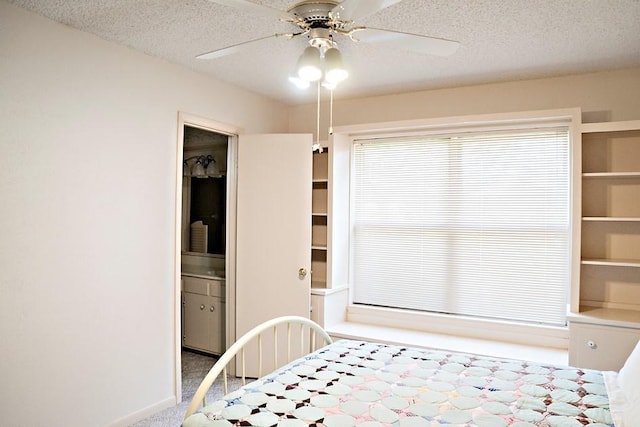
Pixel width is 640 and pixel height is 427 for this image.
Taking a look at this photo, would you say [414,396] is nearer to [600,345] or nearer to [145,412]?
[600,345]

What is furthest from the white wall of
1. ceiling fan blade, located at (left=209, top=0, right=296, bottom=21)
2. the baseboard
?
ceiling fan blade, located at (left=209, top=0, right=296, bottom=21)

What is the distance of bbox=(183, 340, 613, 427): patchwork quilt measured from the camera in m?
1.69

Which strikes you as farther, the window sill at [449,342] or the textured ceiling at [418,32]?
the window sill at [449,342]

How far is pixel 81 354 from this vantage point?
2.68 meters

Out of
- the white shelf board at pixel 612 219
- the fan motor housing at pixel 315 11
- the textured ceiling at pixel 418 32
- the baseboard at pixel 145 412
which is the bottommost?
the baseboard at pixel 145 412

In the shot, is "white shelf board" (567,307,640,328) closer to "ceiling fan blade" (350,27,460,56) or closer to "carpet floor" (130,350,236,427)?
"ceiling fan blade" (350,27,460,56)

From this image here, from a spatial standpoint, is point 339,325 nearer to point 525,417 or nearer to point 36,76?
point 525,417

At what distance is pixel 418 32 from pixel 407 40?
0.73 m

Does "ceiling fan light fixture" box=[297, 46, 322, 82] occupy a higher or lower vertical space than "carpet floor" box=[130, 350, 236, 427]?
→ higher

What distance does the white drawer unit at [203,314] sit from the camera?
434 cm

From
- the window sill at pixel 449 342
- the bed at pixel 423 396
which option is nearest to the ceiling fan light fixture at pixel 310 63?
the bed at pixel 423 396

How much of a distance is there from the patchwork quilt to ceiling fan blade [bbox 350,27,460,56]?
1.48 metres

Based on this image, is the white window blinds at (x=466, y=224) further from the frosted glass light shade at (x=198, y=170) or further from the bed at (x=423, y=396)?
the frosted glass light shade at (x=198, y=170)

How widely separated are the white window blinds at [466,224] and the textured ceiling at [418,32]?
23.5 inches
